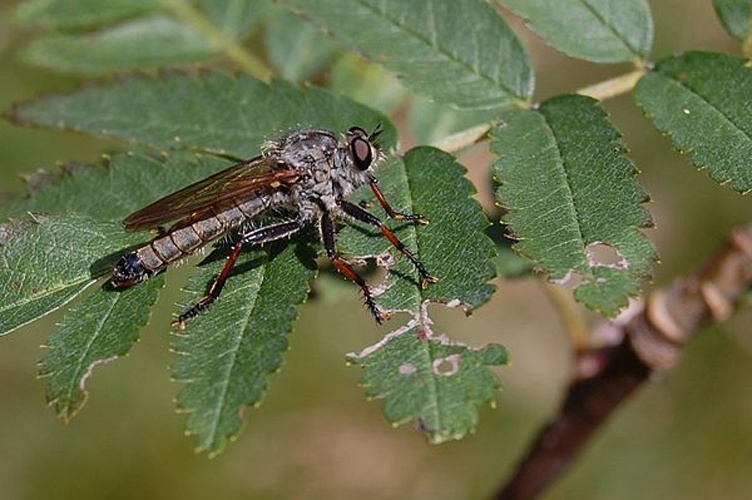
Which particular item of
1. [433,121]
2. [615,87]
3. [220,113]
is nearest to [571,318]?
[433,121]

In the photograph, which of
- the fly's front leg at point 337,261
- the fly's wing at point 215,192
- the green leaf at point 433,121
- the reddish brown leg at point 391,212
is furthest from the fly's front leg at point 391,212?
the green leaf at point 433,121

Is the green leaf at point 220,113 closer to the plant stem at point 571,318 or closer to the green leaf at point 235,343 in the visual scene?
the green leaf at point 235,343

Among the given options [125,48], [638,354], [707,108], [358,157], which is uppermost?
[707,108]

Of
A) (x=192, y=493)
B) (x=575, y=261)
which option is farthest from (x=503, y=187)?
(x=192, y=493)

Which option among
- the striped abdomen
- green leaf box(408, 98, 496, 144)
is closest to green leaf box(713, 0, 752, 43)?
green leaf box(408, 98, 496, 144)

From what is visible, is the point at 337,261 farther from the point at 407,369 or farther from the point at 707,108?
the point at 707,108
